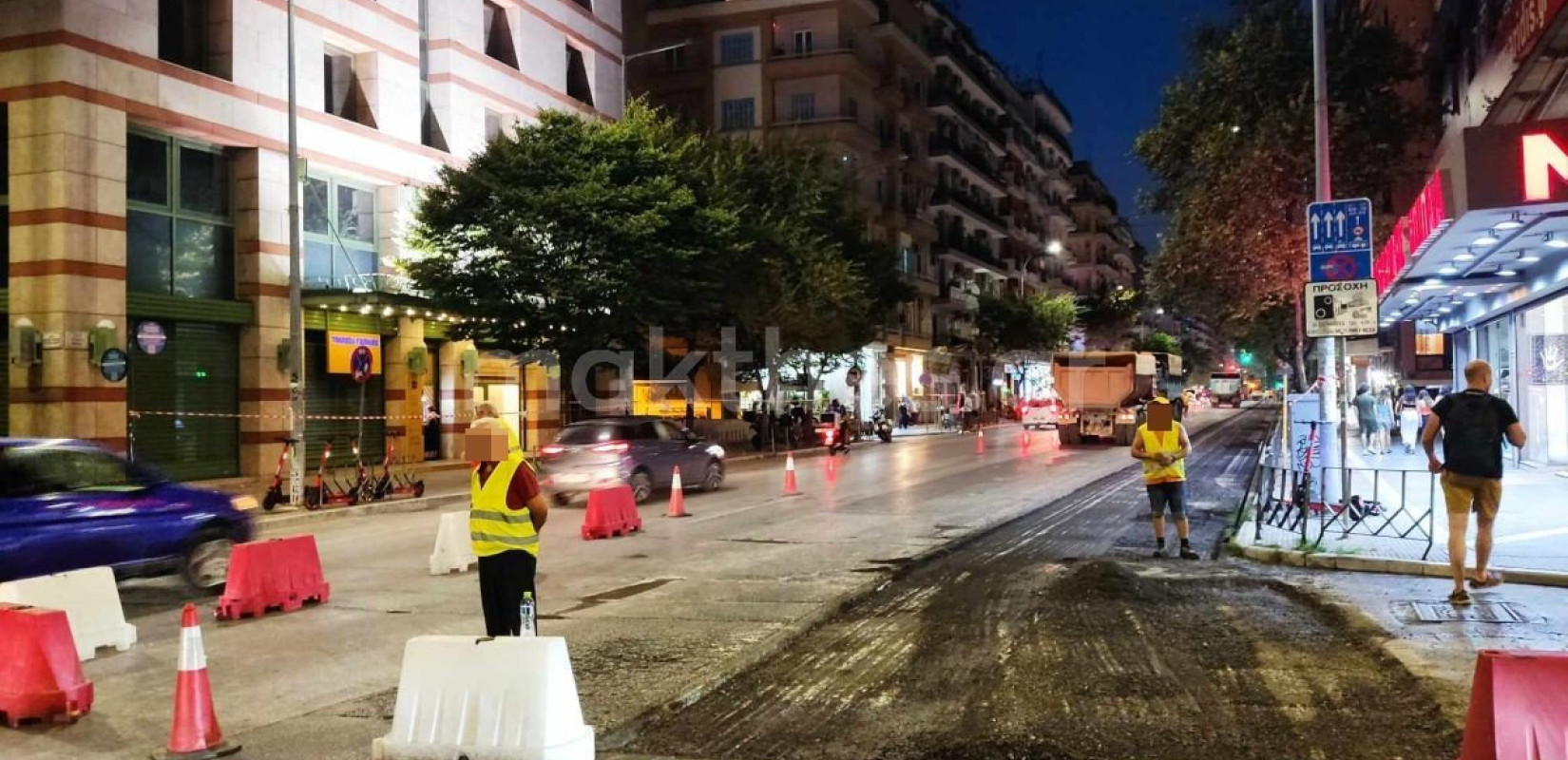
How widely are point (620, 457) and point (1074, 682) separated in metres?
12.8

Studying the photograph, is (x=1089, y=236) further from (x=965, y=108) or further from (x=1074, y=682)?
(x=1074, y=682)

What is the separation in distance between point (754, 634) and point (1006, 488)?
41.4ft

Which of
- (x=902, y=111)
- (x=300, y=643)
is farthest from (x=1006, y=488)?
(x=902, y=111)

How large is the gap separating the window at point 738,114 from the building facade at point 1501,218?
108 feet

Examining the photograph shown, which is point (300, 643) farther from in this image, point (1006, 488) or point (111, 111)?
point (111, 111)

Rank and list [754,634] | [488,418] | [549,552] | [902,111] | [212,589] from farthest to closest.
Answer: [902,111], [549,552], [212,589], [754,634], [488,418]

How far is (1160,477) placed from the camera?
11750 millimetres

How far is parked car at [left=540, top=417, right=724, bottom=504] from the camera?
1866cm

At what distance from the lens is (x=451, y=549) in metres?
11.8

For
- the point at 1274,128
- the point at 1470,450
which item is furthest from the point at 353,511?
the point at 1274,128

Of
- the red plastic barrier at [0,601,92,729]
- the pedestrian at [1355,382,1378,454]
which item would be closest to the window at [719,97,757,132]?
the pedestrian at [1355,382,1378,454]

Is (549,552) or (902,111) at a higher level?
(902,111)

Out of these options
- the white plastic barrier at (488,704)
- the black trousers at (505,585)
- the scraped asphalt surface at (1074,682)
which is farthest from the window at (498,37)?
the white plastic barrier at (488,704)

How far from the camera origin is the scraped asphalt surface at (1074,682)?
572cm
